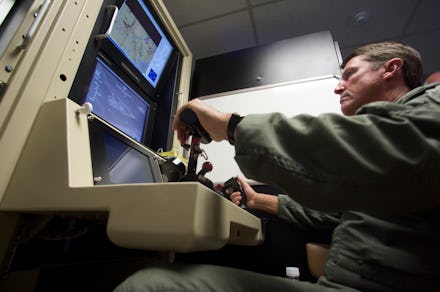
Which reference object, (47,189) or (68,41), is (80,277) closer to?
(47,189)

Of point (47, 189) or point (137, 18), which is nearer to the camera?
point (47, 189)

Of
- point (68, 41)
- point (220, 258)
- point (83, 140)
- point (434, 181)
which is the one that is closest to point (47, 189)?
point (83, 140)

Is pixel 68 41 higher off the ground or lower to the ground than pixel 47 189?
higher

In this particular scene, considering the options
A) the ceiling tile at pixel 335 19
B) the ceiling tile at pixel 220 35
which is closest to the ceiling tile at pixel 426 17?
the ceiling tile at pixel 335 19

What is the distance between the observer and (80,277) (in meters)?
0.84

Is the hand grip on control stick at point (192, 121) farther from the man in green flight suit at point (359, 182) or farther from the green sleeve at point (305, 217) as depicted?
the green sleeve at point (305, 217)

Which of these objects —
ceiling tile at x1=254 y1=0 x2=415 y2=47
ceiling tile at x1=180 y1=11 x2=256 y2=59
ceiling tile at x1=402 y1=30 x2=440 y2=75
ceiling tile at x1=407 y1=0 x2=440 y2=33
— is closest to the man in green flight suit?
ceiling tile at x1=254 y1=0 x2=415 y2=47

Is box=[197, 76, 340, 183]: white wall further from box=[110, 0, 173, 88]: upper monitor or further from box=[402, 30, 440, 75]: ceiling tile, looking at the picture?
box=[402, 30, 440, 75]: ceiling tile

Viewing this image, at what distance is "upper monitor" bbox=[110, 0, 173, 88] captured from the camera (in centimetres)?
118

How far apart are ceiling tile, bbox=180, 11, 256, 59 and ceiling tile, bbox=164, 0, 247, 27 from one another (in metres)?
0.05

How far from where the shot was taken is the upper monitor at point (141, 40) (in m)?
1.18

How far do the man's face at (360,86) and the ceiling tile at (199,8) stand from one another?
3.70ft

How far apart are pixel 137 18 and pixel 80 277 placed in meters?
1.22

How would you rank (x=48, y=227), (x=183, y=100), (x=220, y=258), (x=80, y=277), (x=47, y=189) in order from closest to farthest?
(x=47, y=189) → (x=48, y=227) → (x=80, y=277) → (x=220, y=258) → (x=183, y=100)
